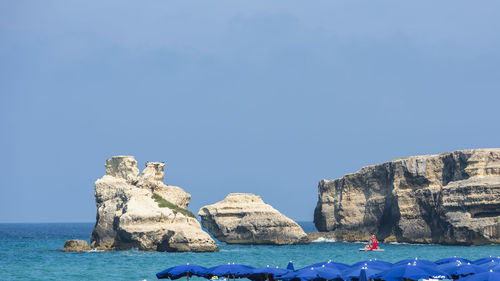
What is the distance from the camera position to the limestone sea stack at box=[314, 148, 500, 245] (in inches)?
4028

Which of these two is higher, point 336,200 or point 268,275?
point 336,200

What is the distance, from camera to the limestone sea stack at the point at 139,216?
87938 millimetres

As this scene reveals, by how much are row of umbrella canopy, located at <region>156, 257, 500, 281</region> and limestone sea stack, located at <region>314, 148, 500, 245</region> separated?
57385mm

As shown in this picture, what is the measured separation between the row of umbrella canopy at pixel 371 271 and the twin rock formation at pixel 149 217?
42.4 m

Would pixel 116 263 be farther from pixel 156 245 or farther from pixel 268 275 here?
pixel 268 275

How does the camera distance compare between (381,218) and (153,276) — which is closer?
(153,276)

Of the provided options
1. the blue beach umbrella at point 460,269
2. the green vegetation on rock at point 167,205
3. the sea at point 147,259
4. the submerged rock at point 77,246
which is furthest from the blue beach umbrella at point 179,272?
the submerged rock at point 77,246

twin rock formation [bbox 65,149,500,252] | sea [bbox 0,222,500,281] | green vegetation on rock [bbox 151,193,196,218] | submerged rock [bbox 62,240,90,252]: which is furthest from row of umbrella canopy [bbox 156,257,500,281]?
submerged rock [bbox 62,240,90,252]

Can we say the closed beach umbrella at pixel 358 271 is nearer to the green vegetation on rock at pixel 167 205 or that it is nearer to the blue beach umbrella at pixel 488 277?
the blue beach umbrella at pixel 488 277

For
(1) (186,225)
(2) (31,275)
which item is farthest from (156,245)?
(2) (31,275)

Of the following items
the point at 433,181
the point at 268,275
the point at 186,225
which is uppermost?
the point at 433,181

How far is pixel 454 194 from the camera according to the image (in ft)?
344

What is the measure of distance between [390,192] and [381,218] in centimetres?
528

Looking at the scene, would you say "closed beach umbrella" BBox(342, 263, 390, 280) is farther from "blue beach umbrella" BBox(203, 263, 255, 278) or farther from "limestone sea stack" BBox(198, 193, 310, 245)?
"limestone sea stack" BBox(198, 193, 310, 245)
